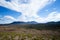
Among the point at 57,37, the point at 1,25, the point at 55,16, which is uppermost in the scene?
the point at 55,16

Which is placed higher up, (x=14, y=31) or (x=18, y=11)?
(x=18, y=11)

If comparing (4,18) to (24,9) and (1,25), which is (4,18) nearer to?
(1,25)

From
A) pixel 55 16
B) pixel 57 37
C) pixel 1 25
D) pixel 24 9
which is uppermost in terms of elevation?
pixel 24 9

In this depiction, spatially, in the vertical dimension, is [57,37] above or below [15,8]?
below

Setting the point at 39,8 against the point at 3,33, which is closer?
the point at 3,33

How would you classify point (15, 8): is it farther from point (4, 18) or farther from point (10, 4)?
point (4, 18)

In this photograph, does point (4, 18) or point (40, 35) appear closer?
point (40, 35)

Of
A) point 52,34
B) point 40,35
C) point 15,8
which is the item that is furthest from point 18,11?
point 52,34

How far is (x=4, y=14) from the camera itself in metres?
4.65

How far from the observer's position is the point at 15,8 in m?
4.71

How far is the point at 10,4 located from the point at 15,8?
0.88 ft

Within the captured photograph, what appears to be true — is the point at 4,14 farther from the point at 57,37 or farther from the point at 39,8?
the point at 57,37

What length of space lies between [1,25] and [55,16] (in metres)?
2.05

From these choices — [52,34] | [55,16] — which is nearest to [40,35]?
[52,34]
